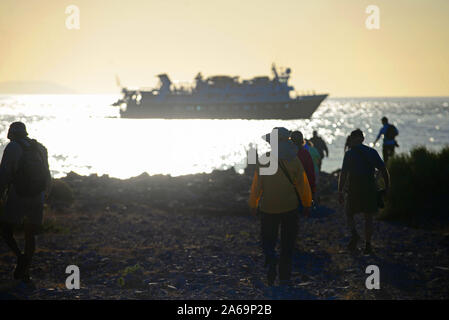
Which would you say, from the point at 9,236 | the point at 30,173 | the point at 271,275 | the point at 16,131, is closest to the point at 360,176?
the point at 271,275

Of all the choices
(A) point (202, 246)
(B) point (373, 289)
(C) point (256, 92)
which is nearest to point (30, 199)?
(A) point (202, 246)

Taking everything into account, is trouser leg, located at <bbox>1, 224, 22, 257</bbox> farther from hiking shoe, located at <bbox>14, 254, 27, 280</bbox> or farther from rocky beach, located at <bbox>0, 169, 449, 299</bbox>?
rocky beach, located at <bbox>0, 169, 449, 299</bbox>

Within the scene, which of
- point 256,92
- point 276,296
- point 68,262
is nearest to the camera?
point 276,296

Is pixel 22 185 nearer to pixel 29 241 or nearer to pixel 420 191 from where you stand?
pixel 29 241

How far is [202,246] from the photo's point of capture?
8.81m

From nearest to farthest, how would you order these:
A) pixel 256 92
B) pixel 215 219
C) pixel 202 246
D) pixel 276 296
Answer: pixel 276 296 → pixel 202 246 → pixel 215 219 → pixel 256 92

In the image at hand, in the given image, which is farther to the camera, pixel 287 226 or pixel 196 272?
pixel 196 272

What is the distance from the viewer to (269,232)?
5.91 metres

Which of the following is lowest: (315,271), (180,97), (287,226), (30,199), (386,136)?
(315,271)

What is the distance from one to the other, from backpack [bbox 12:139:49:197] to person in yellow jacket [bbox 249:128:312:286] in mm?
2557

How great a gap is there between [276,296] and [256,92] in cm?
10347

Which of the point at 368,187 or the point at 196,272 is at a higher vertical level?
the point at 368,187

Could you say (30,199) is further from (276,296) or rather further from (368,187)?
(368,187)

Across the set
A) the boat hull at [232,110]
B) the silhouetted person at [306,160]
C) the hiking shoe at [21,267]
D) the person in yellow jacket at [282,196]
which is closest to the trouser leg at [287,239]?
the person in yellow jacket at [282,196]
